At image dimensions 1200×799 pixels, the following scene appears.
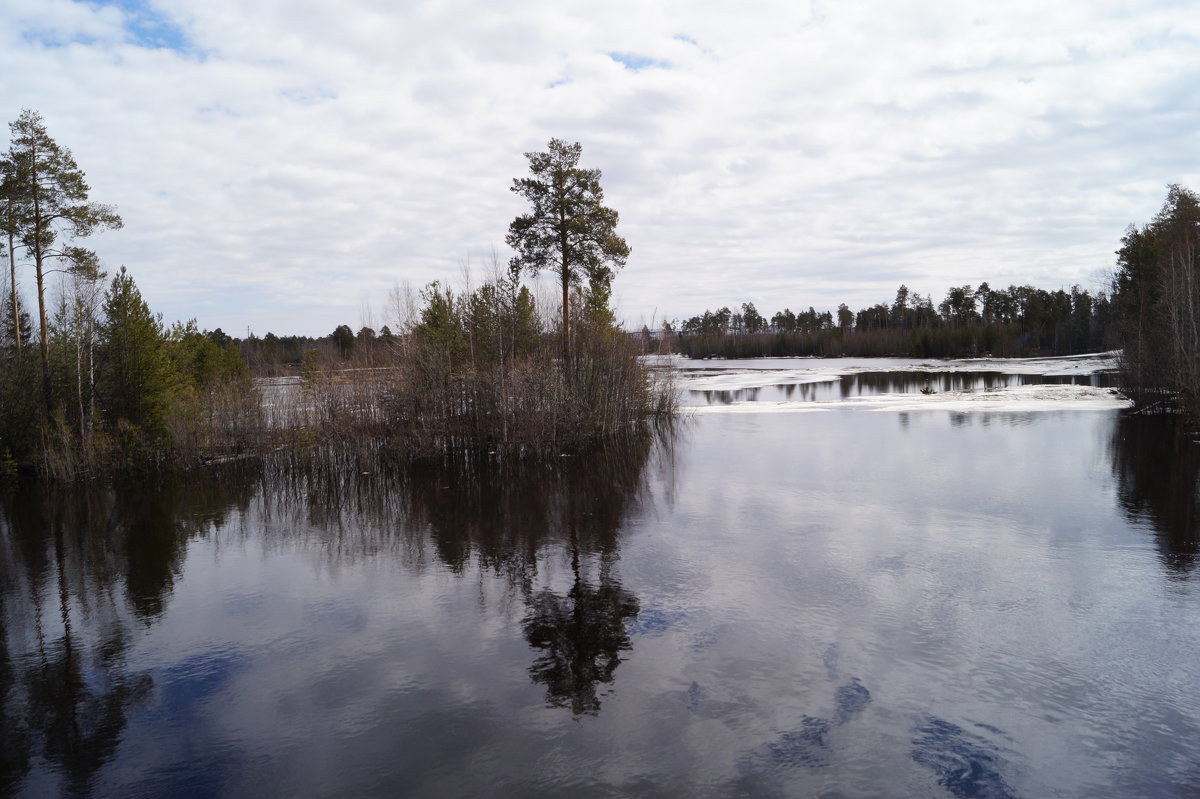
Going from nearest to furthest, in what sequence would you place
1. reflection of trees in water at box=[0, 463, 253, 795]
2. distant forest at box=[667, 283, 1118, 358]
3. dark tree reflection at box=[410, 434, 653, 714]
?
reflection of trees in water at box=[0, 463, 253, 795] < dark tree reflection at box=[410, 434, 653, 714] < distant forest at box=[667, 283, 1118, 358]

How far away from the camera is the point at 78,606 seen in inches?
394

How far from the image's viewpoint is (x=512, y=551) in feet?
39.8

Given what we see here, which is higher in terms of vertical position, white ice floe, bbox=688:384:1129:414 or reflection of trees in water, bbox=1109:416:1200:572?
white ice floe, bbox=688:384:1129:414

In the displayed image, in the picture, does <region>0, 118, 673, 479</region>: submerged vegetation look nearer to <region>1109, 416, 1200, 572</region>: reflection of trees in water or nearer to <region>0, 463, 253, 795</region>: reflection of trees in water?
<region>0, 463, 253, 795</region>: reflection of trees in water

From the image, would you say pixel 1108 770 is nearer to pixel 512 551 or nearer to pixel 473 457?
pixel 512 551

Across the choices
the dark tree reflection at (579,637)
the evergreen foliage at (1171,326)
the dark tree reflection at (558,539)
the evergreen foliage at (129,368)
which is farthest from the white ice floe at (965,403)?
the dark tree reflection at (579,637)

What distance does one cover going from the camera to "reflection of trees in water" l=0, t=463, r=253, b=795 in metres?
6.51

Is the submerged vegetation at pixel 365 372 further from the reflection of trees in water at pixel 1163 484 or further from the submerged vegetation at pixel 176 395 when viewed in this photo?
the reflection of trees in water at pixel 1163 484


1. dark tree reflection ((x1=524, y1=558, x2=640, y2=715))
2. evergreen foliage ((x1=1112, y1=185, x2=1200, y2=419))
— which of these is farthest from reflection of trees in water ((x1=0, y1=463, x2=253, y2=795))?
evergreen foliage ((x1=1112, y1=185, x2=1200, y2=419))

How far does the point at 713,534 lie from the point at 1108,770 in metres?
7.26

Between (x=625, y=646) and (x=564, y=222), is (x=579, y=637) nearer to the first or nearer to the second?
(x=625, y=646)

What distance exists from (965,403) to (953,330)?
226ft

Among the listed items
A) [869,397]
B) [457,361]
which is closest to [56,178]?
[457,361]

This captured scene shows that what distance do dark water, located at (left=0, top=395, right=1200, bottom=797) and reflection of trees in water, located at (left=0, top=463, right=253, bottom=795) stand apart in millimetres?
51
